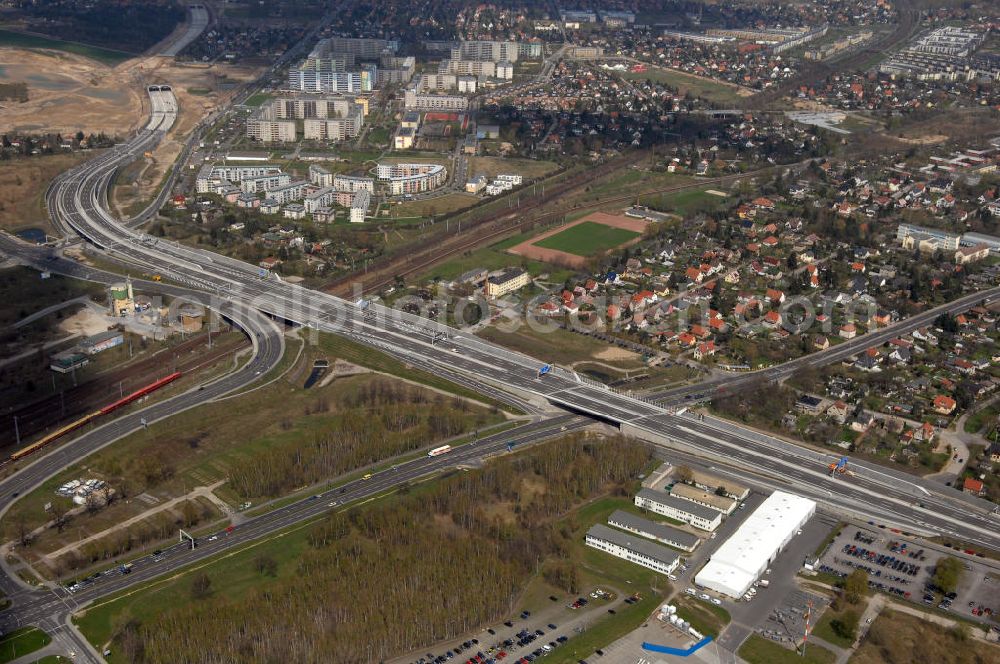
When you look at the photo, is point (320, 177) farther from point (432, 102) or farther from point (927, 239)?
point (927, 239)

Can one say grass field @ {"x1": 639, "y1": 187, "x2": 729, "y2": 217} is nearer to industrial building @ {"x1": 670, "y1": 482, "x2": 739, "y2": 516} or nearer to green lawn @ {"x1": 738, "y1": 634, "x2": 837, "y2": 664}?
industrial building @ {"x1": 670, "y1": 482, "x2": 739, "y2": 516}

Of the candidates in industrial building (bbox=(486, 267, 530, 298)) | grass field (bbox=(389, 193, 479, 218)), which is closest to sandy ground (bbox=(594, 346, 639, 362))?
industrial building (bbox=(486, 267, 530, 298))

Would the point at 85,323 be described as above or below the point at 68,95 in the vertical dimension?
below

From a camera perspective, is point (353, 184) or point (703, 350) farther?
point (353, 184)

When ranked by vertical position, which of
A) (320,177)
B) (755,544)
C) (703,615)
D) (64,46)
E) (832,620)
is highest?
(64,46)

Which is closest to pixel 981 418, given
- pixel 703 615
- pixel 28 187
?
pixel 703 615

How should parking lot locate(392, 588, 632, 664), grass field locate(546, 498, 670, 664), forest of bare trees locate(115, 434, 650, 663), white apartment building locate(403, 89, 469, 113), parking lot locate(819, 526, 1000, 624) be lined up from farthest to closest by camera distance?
1. white apartment building locate(403, 89, 469, 113)
2. parking lot locate(819, 526, 1000, 624)
3. grass field locate(546, 498, 670, 664)
4. parking lot locate(392, 588, 632, 664)
5. forest of bare trees locate(115, 434, 650, 663)
